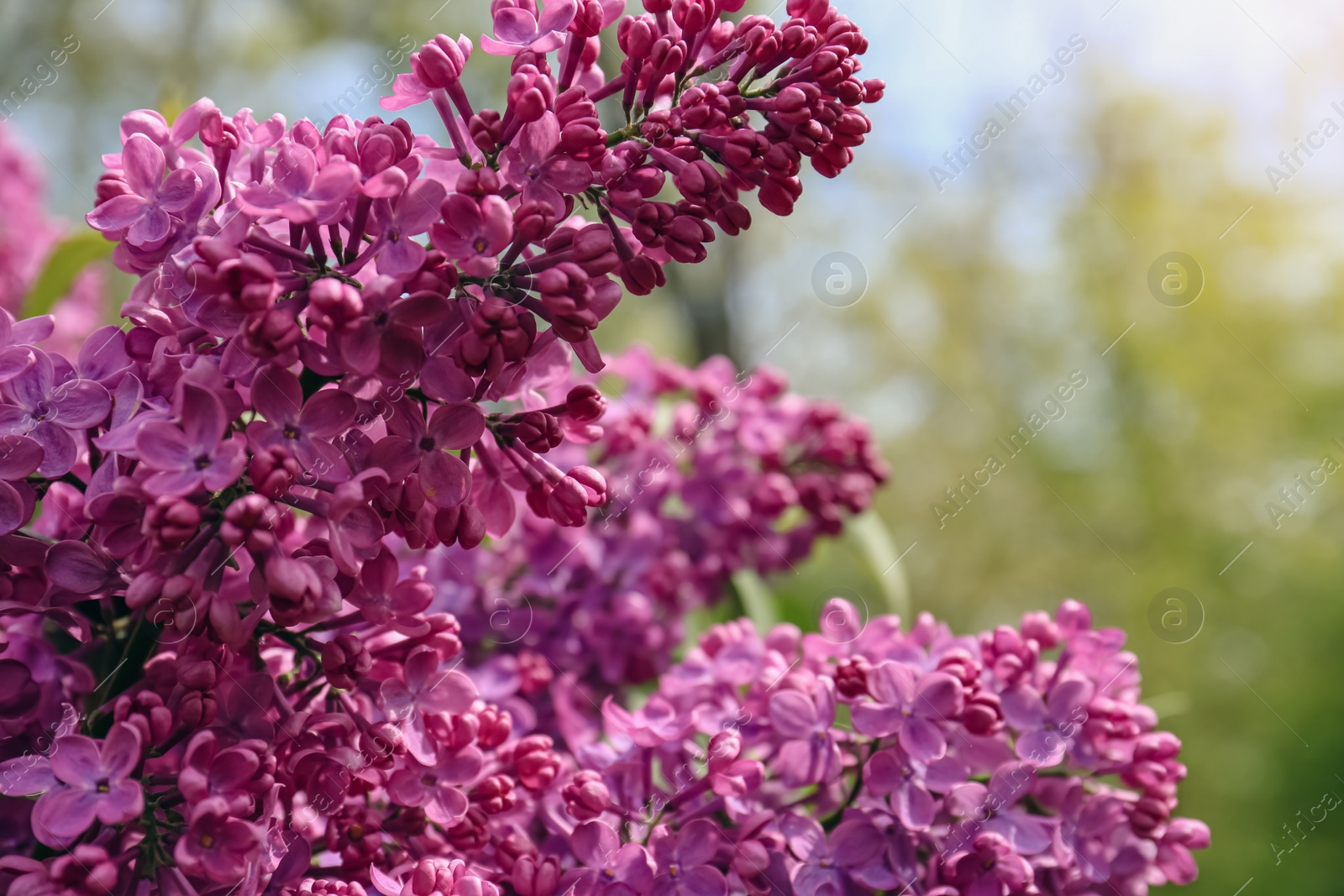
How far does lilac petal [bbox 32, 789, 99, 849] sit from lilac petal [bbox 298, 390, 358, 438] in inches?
5.8

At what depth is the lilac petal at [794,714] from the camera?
1.56 feet

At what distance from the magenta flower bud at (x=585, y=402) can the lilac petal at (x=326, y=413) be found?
9 centimetres

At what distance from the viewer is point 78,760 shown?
36cm

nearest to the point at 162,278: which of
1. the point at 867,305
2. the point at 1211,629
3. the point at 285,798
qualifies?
the point at 285,798

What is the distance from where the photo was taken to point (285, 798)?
404mm

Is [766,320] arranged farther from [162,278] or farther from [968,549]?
[162,278]

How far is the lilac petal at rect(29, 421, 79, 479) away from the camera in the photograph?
0.38 meters

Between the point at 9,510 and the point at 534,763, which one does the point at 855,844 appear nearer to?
the point at 534,763

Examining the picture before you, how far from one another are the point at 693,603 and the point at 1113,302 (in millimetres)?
3437

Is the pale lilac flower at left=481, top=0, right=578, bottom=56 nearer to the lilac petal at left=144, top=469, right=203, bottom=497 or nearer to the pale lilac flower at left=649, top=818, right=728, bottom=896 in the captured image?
the lilac petal at left=144, top=469, right=203, bottom=497

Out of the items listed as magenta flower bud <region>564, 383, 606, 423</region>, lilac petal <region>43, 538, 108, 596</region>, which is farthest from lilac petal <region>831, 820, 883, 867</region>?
lilac petal <region>43, 538, 108, 596</region>

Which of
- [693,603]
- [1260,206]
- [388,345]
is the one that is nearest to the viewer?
[388,345]

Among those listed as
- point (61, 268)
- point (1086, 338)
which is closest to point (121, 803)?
point (61, 268)

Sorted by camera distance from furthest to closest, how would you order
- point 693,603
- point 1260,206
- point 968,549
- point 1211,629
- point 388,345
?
point 968,549 → point 1260,206 → point 1211,629 → point 693,603 → point 388,345
